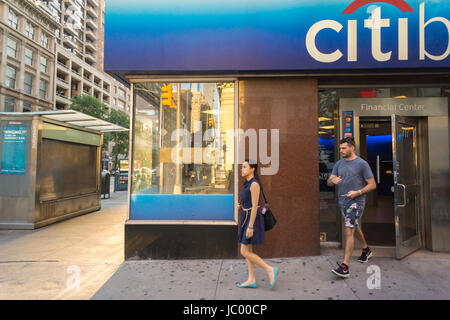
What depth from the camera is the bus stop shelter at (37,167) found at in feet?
22.4

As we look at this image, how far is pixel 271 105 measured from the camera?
4.64 meters

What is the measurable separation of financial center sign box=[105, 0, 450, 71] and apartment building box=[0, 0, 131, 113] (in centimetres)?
1780

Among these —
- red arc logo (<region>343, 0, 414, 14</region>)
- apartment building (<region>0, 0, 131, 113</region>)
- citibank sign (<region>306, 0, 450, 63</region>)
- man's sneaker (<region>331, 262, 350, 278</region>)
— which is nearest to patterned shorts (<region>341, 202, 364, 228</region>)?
man's sneaker (<region>331, 262, 350, 278</region>)

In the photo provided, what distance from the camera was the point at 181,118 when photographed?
5.07 metres

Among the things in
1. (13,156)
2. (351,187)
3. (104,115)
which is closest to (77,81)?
(104,115)

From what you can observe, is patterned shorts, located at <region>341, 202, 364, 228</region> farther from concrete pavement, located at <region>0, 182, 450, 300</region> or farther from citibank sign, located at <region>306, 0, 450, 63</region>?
citibank sign, located at <region>306, 0, 450, 63</region>

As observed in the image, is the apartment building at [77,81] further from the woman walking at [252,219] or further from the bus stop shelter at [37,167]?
the woman walking at [252,219]

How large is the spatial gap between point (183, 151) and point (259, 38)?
237cm

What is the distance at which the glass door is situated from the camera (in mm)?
4355

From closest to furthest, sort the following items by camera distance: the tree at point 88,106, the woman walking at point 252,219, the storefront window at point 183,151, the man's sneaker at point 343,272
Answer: the woman walking at point 252,219 < the man's sneaker at point 343,272 < the storefront window at point 183,151 < the tree at point 88,106

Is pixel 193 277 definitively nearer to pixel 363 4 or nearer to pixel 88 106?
pixel 363 4

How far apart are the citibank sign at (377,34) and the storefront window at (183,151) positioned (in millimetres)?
1612

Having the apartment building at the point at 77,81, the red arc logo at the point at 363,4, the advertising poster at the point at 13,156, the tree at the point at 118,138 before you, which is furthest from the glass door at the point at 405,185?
the apartment building at the point at 77,81
